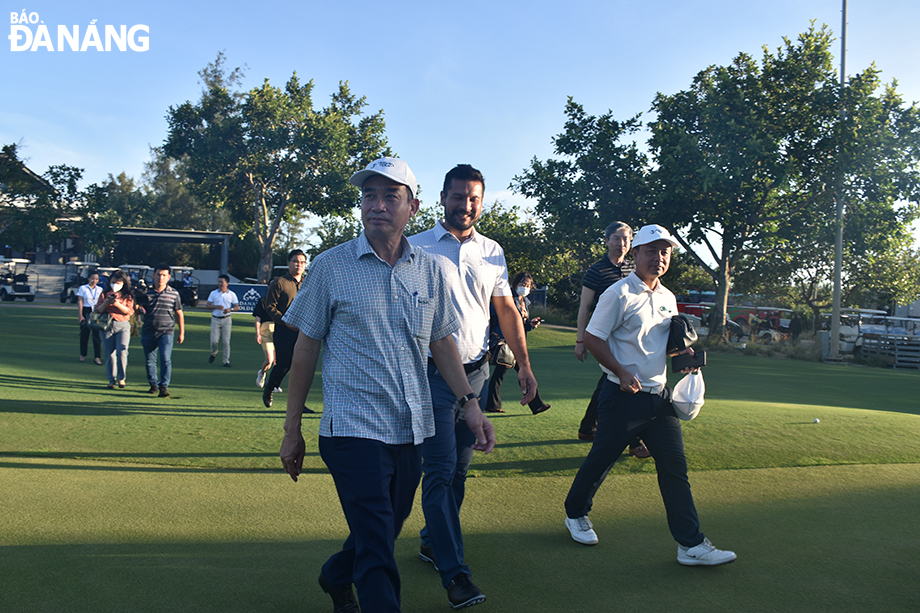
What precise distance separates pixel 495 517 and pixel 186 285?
37019 mm

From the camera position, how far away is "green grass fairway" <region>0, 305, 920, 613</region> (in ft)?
10.7

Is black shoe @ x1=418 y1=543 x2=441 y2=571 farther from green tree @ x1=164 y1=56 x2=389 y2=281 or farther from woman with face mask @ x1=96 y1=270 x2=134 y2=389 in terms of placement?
green tree @ x1=164 y1=56 x2=389 y2=281

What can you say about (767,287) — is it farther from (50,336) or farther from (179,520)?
(179,520)

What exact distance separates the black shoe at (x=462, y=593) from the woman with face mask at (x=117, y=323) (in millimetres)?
8253

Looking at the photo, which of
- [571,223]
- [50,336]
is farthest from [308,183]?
[50,336]

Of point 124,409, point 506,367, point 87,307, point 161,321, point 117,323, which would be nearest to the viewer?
point 506,367

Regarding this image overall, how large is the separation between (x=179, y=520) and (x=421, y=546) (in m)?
1.69

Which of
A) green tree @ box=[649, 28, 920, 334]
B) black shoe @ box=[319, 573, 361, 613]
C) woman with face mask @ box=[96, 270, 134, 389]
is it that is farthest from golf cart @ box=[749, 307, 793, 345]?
black shoe @ box=[319, 573, 361, 613]

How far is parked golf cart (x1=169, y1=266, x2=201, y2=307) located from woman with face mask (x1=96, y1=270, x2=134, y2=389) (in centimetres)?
2665

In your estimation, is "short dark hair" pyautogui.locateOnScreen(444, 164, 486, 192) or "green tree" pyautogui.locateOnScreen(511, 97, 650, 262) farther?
"green tree" pyautogui.locateOnScreen(511, 97, 650, 262)

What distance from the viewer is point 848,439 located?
6.88 m

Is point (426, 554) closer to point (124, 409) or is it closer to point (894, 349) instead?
point (124, 409)

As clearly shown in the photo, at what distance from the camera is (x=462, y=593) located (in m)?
3.01

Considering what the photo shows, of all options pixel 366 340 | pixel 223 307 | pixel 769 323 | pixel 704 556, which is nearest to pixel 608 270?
pixel 704 556
